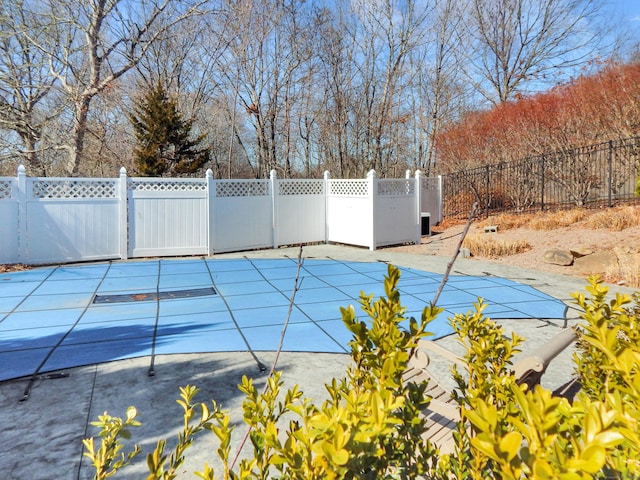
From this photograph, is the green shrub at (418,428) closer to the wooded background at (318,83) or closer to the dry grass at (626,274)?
the dry grass at (626,274)

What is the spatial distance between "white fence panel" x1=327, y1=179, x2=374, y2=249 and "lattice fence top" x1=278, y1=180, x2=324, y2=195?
0.26 metres

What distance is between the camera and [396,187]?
10070 mm

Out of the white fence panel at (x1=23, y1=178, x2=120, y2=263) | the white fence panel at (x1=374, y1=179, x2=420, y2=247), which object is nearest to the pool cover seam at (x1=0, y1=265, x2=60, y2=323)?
the white fence panel at (x1=23, y1=178, x2=120, y2=263)

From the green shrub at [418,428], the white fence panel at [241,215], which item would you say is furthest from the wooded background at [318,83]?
the green shrub at [418,428]

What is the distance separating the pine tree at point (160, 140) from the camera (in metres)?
13.6

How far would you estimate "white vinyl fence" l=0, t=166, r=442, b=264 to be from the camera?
7516 millimetres

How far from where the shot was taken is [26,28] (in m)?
9.42

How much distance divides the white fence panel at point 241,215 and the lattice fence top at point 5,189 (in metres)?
3.34

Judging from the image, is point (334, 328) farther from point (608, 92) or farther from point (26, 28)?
point (608, 92)

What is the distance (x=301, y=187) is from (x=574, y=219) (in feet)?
19.9

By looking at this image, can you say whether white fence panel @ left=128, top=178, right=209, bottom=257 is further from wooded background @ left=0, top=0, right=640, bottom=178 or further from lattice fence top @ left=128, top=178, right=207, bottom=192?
wooded background @ left=0, top=0, right=640, bottom=178

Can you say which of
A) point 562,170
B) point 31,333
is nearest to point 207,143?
point 562,170

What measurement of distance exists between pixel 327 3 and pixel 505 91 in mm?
8111

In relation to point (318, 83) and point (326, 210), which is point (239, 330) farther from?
point (318, 83)
